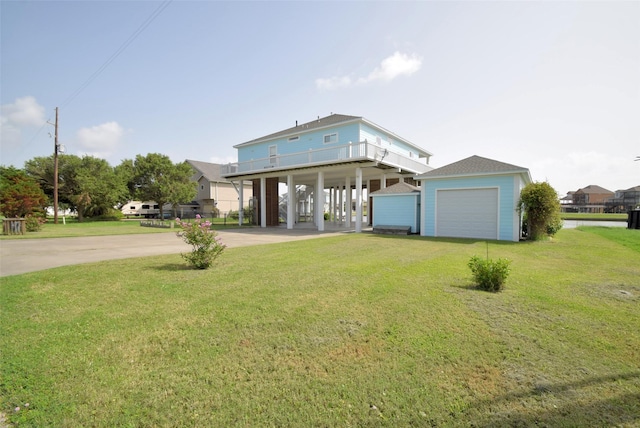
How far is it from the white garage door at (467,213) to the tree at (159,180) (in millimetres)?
27702

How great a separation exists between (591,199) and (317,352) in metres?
115

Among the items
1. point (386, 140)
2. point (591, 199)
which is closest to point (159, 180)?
point (386, 140)

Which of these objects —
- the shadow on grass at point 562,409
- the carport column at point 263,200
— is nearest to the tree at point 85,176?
the carport column at point 263,200

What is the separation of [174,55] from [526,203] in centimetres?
1581

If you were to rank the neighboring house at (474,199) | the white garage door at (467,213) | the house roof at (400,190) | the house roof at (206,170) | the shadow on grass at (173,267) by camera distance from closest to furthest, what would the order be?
the shadow on grass at (173,267) < the neighboring house at (474,199) < the white garage door at (467,213) < the house roof at (400,190) < the house roof at (206,170)

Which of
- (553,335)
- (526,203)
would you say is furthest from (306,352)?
(526,203)

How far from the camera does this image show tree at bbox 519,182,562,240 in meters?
12.6

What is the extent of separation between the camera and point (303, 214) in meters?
32.4

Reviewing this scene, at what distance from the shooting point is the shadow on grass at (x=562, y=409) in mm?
2127

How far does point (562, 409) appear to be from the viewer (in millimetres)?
2248

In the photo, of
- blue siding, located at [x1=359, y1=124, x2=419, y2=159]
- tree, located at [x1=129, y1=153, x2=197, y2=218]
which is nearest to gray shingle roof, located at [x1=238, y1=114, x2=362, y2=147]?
blue siding, located at [x1=359, y1=124, x2=419, y2=159]

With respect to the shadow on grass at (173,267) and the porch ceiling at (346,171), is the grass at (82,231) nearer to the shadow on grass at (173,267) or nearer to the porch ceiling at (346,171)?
the porch ceiling at (346,171)

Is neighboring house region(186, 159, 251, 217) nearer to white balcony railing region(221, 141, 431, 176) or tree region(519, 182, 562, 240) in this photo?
white balcony railing region(221, 141, 431, 176)

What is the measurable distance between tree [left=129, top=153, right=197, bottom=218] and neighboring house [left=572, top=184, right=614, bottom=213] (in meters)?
102
